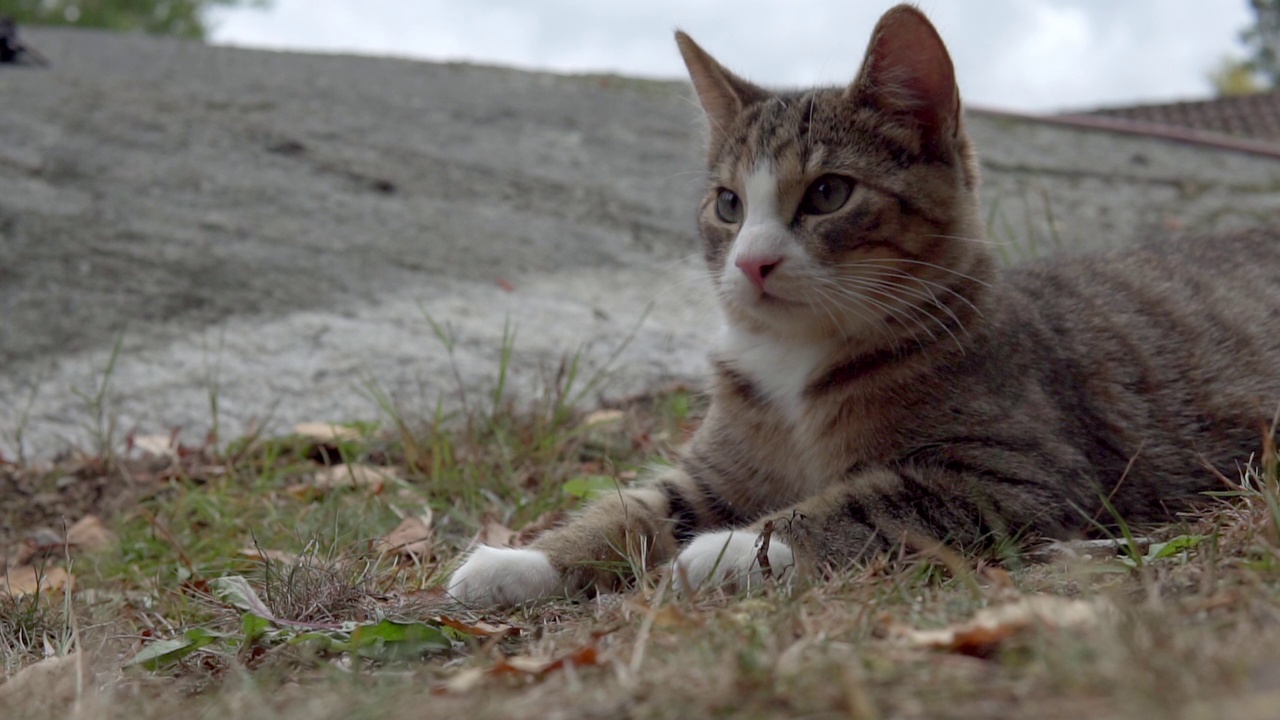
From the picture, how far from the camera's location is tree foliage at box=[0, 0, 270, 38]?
78.1ft

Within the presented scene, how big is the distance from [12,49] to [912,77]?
7.85 meters

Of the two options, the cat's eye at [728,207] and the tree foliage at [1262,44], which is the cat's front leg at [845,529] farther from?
the tree foliage at [1262,44]

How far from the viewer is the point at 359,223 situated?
5809 mm

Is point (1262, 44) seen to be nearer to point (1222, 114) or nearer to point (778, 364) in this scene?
point (1222, 114)

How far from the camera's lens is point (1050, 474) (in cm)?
249

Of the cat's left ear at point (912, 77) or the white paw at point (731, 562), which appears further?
the cat's left ear at point (912, 77)

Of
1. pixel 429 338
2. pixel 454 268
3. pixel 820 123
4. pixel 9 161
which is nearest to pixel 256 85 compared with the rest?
pixel 9 161

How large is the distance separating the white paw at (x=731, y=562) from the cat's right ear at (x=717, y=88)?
4.51 ft

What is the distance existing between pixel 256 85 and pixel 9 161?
2300 mm

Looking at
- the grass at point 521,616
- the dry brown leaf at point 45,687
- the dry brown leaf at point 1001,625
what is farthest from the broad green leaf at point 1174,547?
the dry brown leaf at point 45,687

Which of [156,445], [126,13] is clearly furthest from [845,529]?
[126,13]

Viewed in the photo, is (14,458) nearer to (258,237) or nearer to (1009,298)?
(258,237)

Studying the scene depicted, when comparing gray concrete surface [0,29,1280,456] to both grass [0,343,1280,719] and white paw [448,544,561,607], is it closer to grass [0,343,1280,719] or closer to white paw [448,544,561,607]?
grass [0,343,1280,719]

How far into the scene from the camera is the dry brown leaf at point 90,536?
3287mm
